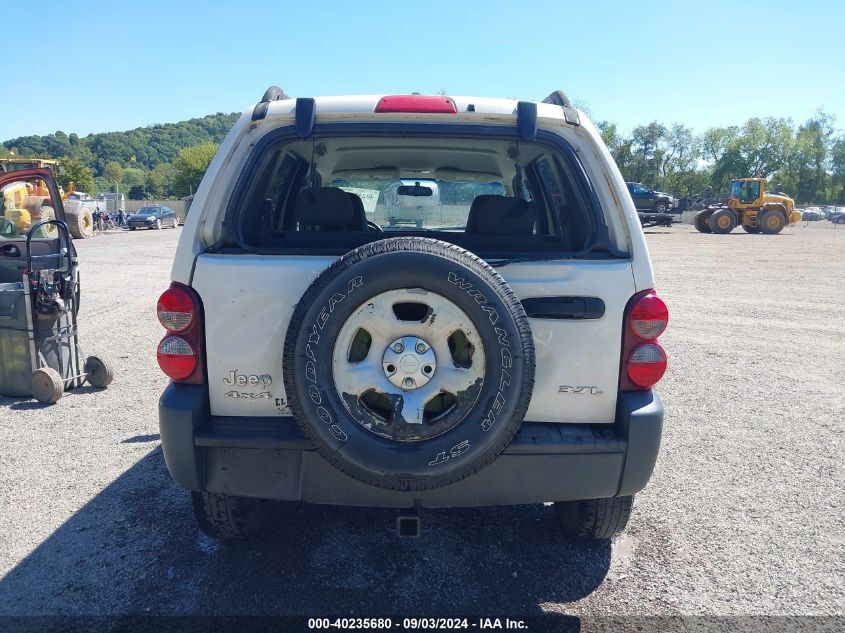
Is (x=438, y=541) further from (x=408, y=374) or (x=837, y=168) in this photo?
(x=837, y=168)

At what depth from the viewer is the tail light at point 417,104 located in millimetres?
2562

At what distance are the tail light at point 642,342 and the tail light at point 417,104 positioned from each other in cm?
108

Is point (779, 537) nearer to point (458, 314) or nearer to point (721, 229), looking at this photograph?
point (458, 314)

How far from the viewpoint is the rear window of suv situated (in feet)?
9.15

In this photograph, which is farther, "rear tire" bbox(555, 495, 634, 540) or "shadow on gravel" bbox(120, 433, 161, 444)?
"shadow on gravel" bbox(120, 433, 161, 444)

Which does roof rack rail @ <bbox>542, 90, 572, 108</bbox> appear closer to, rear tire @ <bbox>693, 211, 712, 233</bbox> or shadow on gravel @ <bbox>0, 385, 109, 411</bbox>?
shadow on gravel @ <bbox>0, 385, 109, 411</bbox>

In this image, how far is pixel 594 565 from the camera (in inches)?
116

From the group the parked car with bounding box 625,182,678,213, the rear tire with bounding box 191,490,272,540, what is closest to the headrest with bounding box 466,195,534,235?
the rear tire with bounding box 191,490,272,540

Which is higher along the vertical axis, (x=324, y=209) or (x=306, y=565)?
(x=324, y=209)

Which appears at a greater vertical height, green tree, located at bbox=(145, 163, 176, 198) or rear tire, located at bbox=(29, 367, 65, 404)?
green tree, located at bbox=(145, 163, 176, 198)

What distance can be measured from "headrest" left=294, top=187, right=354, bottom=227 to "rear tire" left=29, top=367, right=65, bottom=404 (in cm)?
330

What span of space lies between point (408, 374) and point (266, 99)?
1492 millimetres

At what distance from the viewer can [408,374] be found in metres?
2.17

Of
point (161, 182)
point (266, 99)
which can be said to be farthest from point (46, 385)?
point (161, 182)
